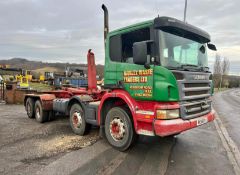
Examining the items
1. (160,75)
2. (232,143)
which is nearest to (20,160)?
(160,75)

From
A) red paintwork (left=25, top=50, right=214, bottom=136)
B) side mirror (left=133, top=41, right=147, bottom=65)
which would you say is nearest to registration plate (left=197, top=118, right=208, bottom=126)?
red paintwork (left=25, top=50, right=214, bottom=136)

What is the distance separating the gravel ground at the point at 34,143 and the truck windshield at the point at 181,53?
3.01m

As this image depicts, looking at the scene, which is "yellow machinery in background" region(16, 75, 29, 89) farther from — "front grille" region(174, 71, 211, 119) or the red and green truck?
"front grille" region(174, 71, 211, 119)

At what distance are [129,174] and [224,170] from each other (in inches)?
73.2

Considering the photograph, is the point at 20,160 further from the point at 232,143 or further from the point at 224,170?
the point at 232,143

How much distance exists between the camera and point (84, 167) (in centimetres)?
455

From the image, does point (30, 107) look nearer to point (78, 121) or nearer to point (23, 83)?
point (78, 121)

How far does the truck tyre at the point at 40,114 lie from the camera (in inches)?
352

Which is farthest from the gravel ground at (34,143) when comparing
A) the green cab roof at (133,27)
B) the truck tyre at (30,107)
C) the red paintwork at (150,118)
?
the green cab roof at (133,27)

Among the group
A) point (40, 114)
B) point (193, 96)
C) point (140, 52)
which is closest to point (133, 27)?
point (140, 52)

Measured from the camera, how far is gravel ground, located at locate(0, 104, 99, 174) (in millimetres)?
4707

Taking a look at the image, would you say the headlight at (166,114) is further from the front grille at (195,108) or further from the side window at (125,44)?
the side window at (125,44)

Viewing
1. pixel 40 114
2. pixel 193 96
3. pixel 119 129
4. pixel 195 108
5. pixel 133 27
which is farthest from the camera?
pixel 40 114

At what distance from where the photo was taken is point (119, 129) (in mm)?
5582
